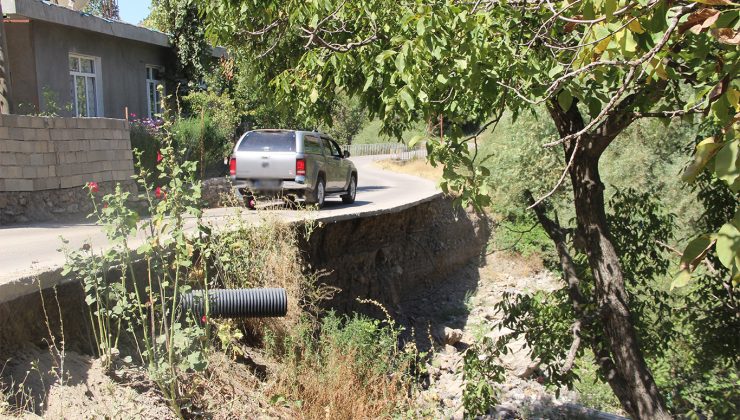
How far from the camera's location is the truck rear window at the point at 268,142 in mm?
15125

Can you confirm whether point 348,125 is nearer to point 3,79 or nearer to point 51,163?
point 3,79

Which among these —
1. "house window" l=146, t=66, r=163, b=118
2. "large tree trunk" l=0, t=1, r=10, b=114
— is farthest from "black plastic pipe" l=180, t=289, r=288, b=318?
"house window" l=146, t=66, r=163, b=118

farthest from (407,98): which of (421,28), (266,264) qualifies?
(266,264)

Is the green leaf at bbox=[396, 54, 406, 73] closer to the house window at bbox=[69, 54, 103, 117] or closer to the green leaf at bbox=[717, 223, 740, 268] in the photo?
the green leaf at bbox=[717, 223, 740, 268]

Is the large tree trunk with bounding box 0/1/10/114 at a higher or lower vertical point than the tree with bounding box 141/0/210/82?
lower

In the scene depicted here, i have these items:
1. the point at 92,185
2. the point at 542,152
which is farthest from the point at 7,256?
the point at 542,152

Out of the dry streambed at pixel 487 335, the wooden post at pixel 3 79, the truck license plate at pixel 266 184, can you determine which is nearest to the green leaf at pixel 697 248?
the dry streambed at pixel 487 335

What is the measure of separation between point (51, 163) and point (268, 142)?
429 cm

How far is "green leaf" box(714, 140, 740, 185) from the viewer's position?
214cm

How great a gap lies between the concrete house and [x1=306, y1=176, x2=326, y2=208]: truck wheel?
4.94m

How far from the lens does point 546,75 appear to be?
566 cm

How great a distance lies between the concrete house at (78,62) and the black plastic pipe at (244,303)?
25.4 ft

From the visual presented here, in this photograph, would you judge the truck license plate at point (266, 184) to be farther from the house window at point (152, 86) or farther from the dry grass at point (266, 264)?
the house window at point (152, 86)

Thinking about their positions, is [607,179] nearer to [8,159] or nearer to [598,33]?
[8,159]
